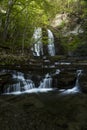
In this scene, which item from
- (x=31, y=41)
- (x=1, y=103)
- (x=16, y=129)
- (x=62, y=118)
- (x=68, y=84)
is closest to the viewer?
(x=16, y=129)

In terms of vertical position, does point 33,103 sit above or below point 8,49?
below

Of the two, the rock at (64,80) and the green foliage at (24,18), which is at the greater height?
the green foliage at (24,18)

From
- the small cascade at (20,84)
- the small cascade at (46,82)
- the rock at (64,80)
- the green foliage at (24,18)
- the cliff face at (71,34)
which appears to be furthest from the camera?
the cliff face at (71,34)

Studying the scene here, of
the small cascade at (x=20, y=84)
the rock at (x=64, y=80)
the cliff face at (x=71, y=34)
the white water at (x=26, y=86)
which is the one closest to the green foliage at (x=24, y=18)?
the cliff face at (x=71, y=34)

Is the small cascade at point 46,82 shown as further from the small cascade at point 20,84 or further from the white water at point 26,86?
the small cascade at point 20,84

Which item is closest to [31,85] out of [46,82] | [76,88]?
[46,82]

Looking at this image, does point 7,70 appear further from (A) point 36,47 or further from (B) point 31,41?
(A) point 36,47

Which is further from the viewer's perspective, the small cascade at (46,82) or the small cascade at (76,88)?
the small cascade at (46,82)

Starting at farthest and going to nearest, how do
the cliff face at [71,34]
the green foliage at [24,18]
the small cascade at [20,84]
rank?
the cliff face at [71,34], the green foliage at [24,18], the small cascade at [20,84]

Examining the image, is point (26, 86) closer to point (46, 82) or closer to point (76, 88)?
point (46, 82)

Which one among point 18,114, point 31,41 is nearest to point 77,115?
point 18,114

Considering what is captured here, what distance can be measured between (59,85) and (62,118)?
192 inches

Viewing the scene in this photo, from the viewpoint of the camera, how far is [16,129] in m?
6.48

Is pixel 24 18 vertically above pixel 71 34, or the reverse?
pixel 24 18
